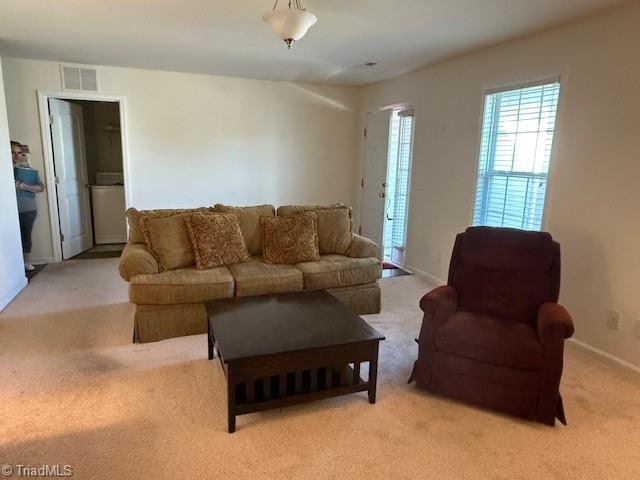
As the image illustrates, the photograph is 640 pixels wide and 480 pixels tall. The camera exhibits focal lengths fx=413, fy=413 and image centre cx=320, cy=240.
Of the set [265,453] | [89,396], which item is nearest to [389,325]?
[265,453]

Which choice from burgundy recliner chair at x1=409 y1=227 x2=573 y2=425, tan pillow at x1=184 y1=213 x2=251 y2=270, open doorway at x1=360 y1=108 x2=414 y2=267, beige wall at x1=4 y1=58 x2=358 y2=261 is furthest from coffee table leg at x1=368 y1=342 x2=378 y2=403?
beige wall at x1=4 y1=58 x2=358 y2=261

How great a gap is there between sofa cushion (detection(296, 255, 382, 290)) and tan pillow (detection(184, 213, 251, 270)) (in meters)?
0.53

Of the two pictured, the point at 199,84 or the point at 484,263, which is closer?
the point at 484,263

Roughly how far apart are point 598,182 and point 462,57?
1868 millimetres

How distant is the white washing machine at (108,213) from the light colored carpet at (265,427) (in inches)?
134

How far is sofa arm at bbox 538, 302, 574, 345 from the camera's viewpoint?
6.59 feet

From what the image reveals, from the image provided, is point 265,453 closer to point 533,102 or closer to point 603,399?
point 603,399

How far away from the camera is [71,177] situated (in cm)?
526

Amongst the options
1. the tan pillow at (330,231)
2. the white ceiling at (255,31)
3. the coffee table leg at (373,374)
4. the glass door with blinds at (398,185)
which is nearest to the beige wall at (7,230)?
the white ceiling at (255,31)

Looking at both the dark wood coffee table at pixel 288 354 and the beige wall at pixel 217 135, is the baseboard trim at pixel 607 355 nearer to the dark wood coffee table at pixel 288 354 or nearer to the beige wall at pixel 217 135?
the dark wood coffee table at pixel 288 354

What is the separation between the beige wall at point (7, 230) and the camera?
355cm

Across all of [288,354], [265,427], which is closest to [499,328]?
[288,354]

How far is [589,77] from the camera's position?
2883mm

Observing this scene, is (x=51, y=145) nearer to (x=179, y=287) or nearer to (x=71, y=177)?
(x=71, y=177)
